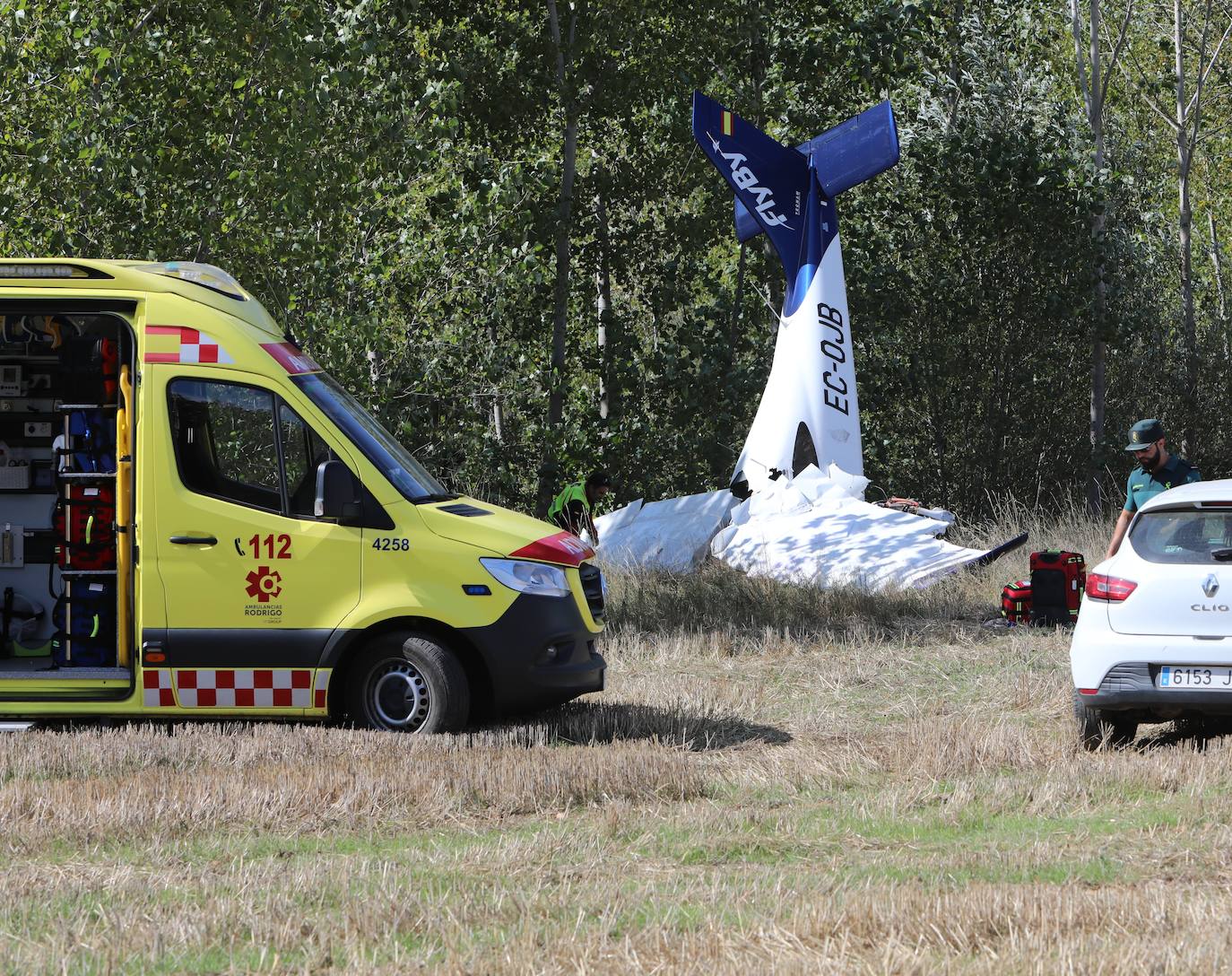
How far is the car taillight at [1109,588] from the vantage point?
8.08 meters

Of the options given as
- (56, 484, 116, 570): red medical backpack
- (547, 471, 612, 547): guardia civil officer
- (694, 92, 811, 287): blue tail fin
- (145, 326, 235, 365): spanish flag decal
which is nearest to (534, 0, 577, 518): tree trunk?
(694, 92, 811, 287): blue tail fin

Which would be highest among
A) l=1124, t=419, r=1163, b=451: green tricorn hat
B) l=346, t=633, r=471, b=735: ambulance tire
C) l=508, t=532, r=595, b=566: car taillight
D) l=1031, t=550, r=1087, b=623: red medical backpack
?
l=1124, t=419, r=1163, b=451: green tricorn hat

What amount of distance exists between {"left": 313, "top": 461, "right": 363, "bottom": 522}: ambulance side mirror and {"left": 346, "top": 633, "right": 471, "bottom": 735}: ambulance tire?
70 centimetres

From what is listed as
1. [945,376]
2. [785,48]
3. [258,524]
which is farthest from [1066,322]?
[258,524]

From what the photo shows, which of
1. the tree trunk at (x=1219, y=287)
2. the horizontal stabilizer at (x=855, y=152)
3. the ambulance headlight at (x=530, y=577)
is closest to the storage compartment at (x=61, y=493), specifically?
the ambulance headlight at (x=530, y=577)

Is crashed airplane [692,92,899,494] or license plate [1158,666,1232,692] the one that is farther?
crashed airplane [692,92,899,494]

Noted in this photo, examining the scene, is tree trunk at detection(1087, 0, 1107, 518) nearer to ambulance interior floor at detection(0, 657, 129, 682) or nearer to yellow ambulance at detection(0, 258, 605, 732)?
yellow ambulance at detection(0, 258, 605, 732)

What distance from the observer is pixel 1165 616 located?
314 inches

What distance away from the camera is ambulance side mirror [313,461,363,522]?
8.48 meters

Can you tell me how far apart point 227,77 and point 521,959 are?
43.3 feet

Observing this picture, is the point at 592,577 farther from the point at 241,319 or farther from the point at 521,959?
the point at 521,959

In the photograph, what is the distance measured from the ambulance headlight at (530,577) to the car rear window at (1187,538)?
3018 millimetres

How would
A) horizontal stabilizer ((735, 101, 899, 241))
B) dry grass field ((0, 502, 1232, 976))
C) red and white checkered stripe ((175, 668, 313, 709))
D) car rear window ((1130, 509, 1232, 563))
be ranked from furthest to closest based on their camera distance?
1. horizontal stabilizer ((735, 101, 899, 241))
2. red and white checkered stripe ((175, 668, 313, 709))
3. car rear window ((1130, 509, 1232, 563))
4. dry grass field ((0, 502, 1232, 976))

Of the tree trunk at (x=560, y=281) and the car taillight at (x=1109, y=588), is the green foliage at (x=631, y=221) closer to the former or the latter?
the tree trunk at (x=560, y=281)
